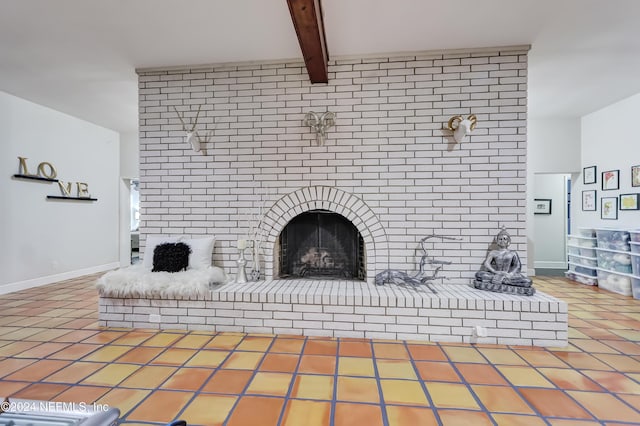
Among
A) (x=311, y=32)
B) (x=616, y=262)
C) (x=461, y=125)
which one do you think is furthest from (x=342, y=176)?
(x=616, y=262)

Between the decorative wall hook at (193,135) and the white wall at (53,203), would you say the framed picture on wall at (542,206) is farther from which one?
the white wall at (53,203)

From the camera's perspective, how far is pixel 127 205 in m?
6.00

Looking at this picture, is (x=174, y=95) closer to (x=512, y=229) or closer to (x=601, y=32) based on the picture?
(x=512, y=229)

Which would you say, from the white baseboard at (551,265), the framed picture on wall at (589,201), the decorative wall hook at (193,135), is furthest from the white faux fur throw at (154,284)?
the white baseboard at (551,265)

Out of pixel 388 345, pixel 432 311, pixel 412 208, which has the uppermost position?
pixel 412 208

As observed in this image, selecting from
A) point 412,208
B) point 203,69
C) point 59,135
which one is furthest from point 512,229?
point 59,135

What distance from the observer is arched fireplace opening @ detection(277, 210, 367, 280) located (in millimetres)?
3408

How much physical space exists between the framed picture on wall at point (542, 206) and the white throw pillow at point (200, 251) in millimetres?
5739

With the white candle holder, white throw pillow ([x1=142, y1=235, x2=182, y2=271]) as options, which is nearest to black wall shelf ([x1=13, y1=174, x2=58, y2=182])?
white throw pillow ([x1=142, y1=235, x2=182, y2=271])

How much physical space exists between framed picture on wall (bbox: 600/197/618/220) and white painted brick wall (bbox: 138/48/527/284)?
2.70 metres

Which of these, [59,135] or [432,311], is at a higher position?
[59,135]

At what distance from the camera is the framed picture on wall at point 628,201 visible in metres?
4.15

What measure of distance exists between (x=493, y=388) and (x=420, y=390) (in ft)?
1.48

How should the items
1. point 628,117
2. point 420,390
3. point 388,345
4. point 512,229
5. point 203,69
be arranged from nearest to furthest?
point 420,390 < point 388,345 < point 512,229 < point 203,69 < point 628,117
